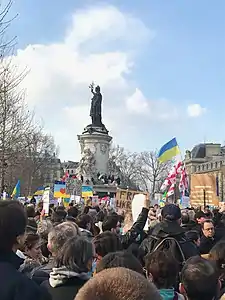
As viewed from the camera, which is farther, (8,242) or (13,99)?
(13,99)

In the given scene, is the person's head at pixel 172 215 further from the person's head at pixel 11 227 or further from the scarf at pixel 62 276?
the person's head at pixel 11 227

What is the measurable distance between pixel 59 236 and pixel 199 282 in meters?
1.71

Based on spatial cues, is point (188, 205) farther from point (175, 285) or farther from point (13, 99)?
point (175, 285)

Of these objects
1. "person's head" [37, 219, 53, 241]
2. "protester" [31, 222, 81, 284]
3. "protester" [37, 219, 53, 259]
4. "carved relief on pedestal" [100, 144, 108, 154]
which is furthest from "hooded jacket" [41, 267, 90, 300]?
"carved relief on pedestal" [100, 144, 108, 154]

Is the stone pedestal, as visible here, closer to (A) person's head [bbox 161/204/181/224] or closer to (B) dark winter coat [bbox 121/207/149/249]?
(B) dark winter coat [bbox 121/207/149/249]

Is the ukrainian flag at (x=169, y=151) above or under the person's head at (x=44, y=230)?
above

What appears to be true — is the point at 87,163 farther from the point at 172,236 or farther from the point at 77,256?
the point at 77,256

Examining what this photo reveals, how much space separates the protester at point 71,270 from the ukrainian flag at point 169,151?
11.4 metres

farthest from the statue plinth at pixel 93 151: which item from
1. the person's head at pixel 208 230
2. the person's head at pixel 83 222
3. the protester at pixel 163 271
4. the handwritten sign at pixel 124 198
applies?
the protester at pixel 163 271

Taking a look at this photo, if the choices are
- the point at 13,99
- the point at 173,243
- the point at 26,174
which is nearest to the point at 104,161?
the point at 26,174

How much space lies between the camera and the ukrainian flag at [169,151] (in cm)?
1509

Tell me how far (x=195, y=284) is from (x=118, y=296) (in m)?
1.92

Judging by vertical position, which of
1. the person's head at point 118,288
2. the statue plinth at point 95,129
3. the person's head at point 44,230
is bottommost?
the person's head at point 44,230

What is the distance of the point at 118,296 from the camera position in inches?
64.4
